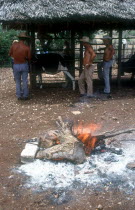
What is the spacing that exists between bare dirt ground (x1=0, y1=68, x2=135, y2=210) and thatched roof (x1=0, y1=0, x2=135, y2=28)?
2.67m

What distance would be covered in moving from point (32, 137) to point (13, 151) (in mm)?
772

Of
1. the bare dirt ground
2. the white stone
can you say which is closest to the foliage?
the bare dirt ground

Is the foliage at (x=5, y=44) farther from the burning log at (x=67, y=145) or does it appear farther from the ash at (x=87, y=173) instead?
the ash at (x=87, y=173)

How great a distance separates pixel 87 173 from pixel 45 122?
2.88 m

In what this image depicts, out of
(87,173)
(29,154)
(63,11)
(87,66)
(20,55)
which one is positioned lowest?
(87,173)

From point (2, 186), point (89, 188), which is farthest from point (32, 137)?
point (89, 188)

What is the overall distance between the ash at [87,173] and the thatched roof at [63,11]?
532 centimetres

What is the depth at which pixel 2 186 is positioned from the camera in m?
4.34

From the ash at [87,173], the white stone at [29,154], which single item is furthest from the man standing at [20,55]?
Result: the ash at [87,173]

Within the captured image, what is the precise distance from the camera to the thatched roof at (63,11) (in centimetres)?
867

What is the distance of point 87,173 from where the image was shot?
14.9 ft

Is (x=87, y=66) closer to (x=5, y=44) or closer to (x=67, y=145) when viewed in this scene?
(x=67, y=145)

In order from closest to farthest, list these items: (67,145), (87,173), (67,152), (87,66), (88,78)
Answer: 1. (87,173)
2. (67,152)
3. (67,145)
4. (87,66)
5. (88,78)

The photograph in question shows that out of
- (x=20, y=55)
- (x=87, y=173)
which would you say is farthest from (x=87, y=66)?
(x=87, y=173)
